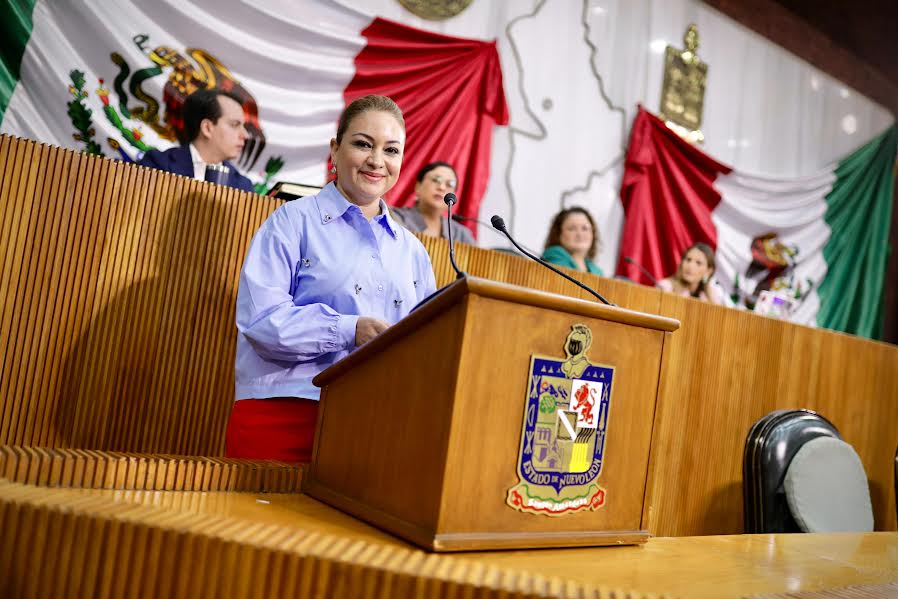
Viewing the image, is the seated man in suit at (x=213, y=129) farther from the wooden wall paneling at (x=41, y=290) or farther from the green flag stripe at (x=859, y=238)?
the green flag stripe at (x=859, y=238)

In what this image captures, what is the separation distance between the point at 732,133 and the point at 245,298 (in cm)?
560

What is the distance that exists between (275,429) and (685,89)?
521 cm

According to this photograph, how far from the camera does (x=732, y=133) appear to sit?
20.2 feet

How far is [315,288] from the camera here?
1.52 m

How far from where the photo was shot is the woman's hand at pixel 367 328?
4.58 feet

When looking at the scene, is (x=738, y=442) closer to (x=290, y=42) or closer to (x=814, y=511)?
(x=814, y=511)

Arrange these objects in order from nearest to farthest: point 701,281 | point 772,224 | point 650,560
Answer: point 650,560, point 701,281, point 772,224

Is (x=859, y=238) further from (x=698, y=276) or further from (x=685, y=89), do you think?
(x=698, y=276)

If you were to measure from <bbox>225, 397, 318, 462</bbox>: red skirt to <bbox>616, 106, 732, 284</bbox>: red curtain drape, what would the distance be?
4.23 m

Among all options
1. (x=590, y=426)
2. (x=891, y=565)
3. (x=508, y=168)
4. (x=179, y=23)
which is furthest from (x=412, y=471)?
(x=508, y=168)

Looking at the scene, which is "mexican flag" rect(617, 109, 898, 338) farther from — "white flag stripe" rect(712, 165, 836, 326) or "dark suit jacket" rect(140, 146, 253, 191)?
"dark suit jacket" rect(140, 146, 253, 191)

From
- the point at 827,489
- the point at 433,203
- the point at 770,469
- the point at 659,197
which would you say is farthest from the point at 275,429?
the point at 659,197

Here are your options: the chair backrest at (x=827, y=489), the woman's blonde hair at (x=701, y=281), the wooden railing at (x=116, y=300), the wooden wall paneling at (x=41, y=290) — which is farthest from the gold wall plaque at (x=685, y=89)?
the wooden wall paneling at (x=41, y=290)

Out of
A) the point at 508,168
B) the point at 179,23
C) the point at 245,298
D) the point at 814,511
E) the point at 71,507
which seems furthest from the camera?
the point at 508,168
